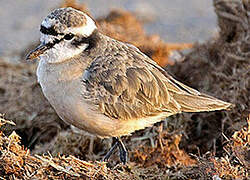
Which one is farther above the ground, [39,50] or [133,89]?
[39,50]

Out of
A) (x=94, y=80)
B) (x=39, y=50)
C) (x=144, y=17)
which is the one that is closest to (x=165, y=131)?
(x=94, y=80)

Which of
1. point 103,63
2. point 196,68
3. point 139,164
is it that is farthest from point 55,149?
point 196,68

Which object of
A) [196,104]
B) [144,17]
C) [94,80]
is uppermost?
[94,80]

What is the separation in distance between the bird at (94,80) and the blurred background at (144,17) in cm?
502

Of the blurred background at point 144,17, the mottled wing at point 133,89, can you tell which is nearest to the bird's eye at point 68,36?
the mottled wing at point 133,89

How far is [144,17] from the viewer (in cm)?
1170

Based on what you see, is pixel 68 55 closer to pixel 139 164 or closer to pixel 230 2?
pixel 139 164

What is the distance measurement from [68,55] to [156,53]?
3101 mm

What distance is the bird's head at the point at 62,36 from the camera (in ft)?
16.6

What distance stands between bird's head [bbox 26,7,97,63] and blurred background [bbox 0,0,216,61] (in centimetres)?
541

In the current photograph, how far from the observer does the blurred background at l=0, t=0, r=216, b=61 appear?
11.0m

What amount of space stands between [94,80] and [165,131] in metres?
1.39

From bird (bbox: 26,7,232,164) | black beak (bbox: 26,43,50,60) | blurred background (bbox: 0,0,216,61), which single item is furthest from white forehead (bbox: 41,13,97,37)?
blurred background (bbox: 0,0,216,61)

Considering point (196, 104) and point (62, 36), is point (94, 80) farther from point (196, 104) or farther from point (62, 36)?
point (196, 104)
